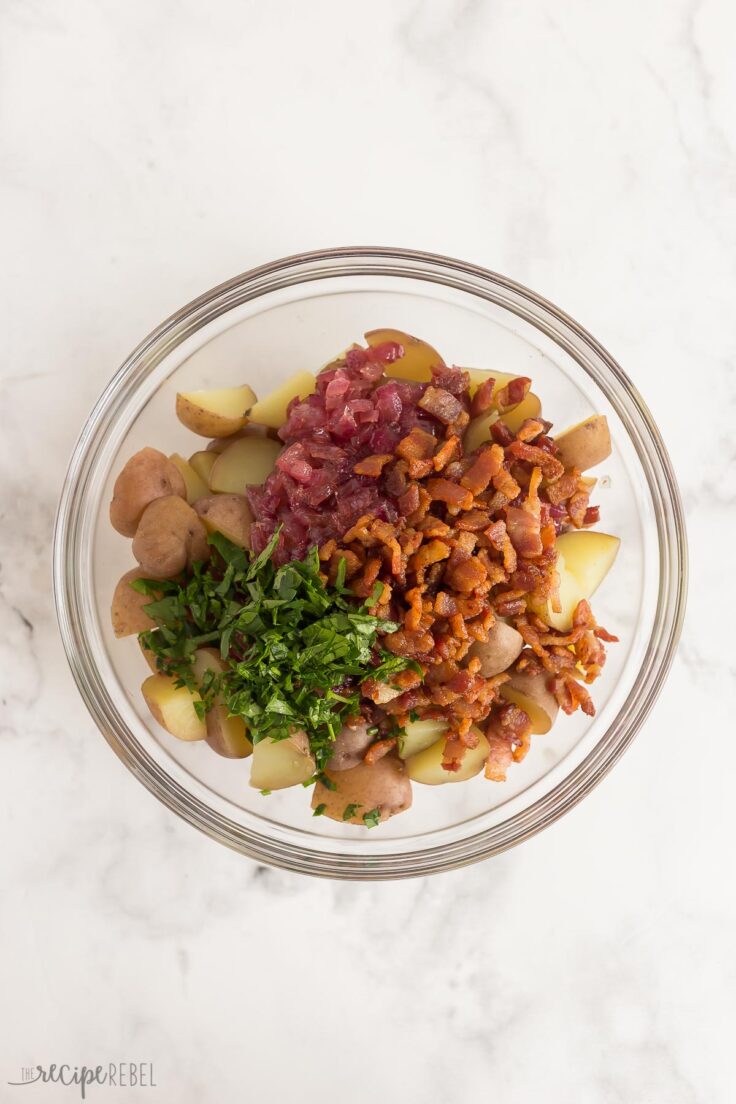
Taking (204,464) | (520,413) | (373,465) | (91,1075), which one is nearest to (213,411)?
(204,464)

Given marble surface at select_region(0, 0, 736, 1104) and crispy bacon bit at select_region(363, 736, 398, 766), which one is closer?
crispy bacon bit at select_region(363, 736, 398, 766)

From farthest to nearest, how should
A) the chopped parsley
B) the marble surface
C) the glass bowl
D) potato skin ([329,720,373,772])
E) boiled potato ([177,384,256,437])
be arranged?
the marble surface < the glass bowl < boiled potato ([177,384,256,437]) < potato skin ([329,720,373,772]) < the chopped parsley

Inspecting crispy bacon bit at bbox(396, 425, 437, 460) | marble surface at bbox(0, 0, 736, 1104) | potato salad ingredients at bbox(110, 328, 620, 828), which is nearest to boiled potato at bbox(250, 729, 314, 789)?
potato salad ingredients at bbox(110, 328, 620, 828)

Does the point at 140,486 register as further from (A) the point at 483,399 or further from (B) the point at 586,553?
(B) the point at 586,553

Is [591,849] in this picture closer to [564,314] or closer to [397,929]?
[397,929]

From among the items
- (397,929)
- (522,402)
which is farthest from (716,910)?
(522,402)

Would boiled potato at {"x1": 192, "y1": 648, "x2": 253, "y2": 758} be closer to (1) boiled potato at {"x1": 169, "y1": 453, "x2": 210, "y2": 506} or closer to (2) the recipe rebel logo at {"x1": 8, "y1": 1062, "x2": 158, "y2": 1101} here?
(1) boiled potato at {"x1": 169, "y1": 453, "x2": 210, "y2": 506}
